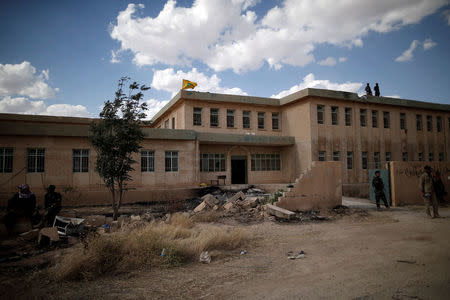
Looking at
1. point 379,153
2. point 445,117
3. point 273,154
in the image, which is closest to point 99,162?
point 273,154

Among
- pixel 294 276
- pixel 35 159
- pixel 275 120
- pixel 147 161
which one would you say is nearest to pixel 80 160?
pixel 35 159

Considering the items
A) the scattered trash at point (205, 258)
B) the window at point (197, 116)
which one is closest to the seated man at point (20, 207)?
the scattered trash at point (205, 258)

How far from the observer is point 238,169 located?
72.9 feet

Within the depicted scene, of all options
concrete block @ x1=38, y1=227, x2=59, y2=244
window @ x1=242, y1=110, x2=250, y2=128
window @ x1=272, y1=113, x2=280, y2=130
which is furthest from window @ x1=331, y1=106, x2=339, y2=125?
concrete block @ x1=38, y1=227, x2=59, y2=244

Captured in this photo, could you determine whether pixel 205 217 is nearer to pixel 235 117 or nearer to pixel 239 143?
pixel 239 143

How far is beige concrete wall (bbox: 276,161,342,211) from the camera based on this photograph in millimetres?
11672

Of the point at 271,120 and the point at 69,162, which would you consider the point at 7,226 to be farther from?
the point at 271,120

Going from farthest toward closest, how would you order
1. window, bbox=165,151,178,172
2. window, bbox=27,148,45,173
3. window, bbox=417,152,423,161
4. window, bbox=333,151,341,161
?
1. window, bbox=417,152,423,161
2. window, bbox=333,151,341,161
3. window, bbox=165,151,178,172
4. window, bbox=27,148,45,173

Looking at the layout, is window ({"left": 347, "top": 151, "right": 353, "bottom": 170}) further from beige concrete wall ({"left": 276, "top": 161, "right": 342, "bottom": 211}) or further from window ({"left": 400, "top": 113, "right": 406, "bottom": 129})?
beige concrete wall ({"left": 276, "top": 161, "right": 342, "bottom": 211})

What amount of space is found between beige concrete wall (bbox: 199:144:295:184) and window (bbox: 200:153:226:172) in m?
0.24

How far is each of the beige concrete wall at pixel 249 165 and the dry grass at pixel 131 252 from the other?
46.4 feet

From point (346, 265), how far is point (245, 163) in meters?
17.1

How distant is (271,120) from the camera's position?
23391mm

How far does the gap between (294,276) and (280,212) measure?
5.58m
